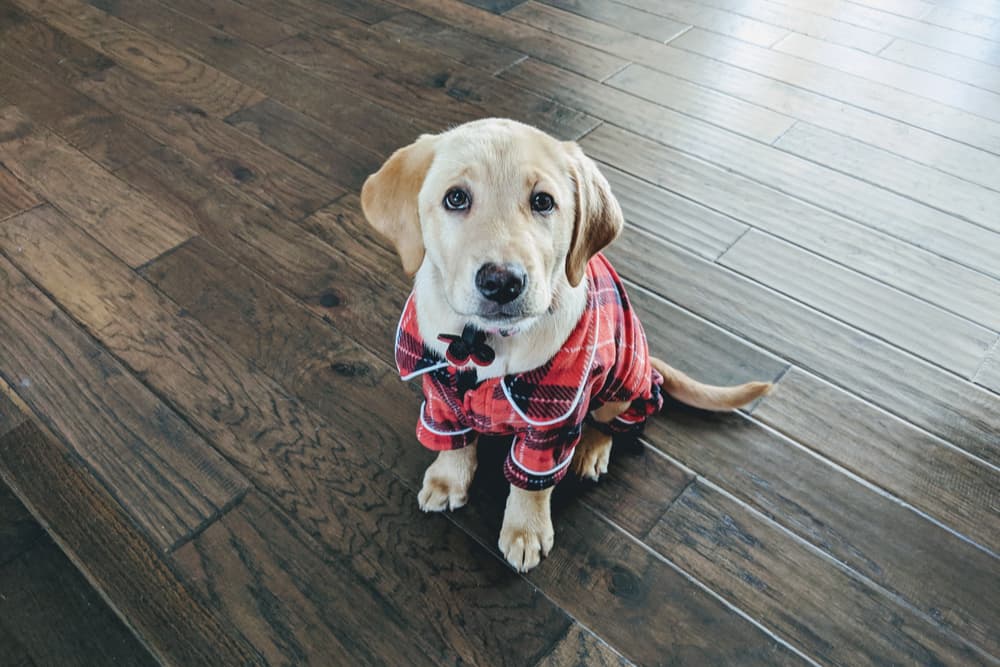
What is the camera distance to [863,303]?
1948mm

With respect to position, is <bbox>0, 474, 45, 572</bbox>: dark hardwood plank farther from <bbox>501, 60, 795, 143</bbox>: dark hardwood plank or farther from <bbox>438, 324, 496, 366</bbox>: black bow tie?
<bbox>501, 60, 795, 143</bbox>: dark hardwood plank

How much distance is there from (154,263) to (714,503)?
1.55 metres

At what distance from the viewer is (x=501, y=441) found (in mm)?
1646

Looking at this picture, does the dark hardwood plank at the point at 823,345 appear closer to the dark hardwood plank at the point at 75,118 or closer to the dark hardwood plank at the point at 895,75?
the dark hardwood plank at the point at 895,75

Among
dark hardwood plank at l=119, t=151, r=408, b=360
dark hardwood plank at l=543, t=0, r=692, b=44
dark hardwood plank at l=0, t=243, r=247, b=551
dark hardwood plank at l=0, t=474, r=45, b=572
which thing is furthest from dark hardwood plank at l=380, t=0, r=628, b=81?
dark hardwood plank at l=0, t=474, r=45, b=572

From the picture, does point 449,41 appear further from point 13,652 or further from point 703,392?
point 13,652

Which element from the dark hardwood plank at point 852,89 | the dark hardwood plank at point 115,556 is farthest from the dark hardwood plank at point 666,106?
the dark hardwood plank at point 115,556

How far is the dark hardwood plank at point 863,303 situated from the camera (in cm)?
184

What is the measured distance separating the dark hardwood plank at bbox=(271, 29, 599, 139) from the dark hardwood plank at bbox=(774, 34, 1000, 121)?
3.33 feet

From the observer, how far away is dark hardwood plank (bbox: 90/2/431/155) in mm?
2475

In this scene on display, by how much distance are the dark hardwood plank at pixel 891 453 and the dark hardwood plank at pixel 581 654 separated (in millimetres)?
659

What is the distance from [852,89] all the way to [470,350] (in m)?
2.19

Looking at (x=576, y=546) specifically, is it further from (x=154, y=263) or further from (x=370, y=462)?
(x=154, y=263)

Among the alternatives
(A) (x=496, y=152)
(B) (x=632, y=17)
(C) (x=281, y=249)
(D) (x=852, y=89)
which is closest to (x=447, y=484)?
(A) (x=496, y=152)
